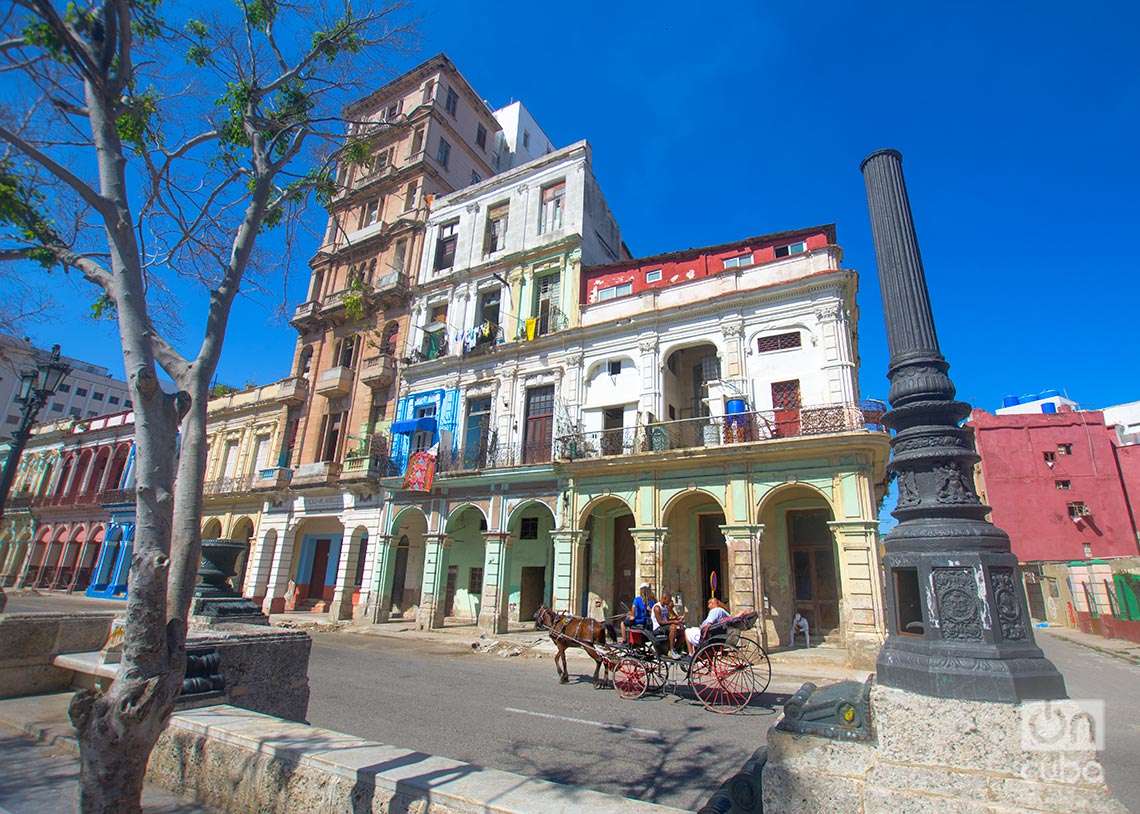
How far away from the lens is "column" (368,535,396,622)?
69.5ft

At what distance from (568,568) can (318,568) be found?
15230 mm

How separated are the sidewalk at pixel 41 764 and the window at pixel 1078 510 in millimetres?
44949

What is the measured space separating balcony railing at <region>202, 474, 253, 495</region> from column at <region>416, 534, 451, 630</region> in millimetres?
13221

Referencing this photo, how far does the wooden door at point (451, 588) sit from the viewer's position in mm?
21812

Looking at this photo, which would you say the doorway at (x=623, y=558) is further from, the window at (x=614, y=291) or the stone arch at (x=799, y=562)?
the window at (x=614, y=291)

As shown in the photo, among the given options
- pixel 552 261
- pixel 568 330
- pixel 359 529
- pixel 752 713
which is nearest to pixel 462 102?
pixel 552 261

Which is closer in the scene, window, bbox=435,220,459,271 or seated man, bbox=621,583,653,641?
seated man, bbox=621,583,653,641

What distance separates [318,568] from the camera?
2627 cm

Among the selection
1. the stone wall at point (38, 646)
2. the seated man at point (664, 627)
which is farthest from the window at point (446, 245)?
the stone wall at point (38, 646)

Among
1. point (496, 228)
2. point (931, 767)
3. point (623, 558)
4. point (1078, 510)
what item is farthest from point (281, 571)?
point (1078, 510)

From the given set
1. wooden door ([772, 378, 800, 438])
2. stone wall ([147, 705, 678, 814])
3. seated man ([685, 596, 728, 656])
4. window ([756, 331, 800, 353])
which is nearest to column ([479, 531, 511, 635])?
wooden door ([772, 378, 800, 438])

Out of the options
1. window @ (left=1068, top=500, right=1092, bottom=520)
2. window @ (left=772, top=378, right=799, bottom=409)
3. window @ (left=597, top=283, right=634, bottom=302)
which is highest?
window @ (left=597, top=283, right=634, bottom=302)

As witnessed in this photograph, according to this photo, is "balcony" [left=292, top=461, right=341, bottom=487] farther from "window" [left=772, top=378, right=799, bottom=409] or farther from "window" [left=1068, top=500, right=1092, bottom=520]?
"window" [left=1068, top=500, right=1092, bottom=520]

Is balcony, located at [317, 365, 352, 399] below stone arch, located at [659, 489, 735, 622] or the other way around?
the other way around
